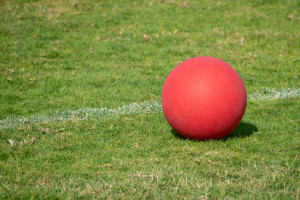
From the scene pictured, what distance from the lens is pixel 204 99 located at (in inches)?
230

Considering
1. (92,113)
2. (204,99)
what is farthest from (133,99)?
(204,99)

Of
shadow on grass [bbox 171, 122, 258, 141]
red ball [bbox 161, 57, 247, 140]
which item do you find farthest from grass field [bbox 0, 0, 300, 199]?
red ball [bbox 161, 57, 247, 140]

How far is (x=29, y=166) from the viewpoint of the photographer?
219 inches

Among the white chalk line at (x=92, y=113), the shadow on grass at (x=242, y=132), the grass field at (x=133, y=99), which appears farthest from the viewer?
the white chalk line at (x=92, y=113)

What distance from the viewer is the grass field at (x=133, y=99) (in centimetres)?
511

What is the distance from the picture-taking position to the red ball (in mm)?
5844

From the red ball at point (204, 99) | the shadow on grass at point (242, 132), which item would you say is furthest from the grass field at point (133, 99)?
the red ball at point (204, 99)

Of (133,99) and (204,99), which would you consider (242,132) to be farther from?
(133,99)

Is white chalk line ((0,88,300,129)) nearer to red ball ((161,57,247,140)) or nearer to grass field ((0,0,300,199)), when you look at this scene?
grass field ((0,0,300,199))

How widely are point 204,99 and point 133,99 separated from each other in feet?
8.99

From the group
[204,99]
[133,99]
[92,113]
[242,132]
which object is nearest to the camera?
[204,99]

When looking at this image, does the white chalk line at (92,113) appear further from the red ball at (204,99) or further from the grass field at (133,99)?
the red ball at (204,99)

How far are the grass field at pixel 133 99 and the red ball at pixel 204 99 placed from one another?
314mm

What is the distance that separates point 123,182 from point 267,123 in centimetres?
309
